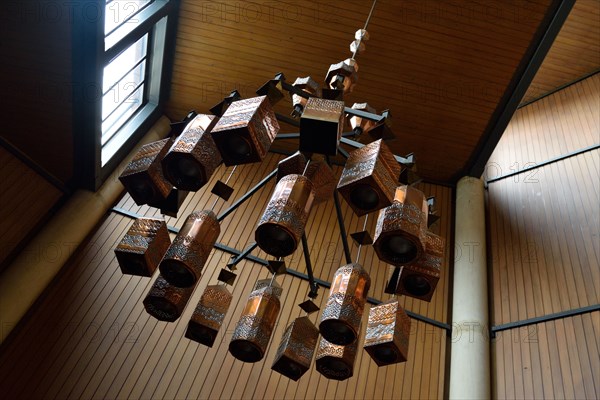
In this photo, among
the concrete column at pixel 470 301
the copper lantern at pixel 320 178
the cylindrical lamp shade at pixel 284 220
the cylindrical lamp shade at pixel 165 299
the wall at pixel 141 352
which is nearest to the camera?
the cylindrical lamp shade at pixel 284 220

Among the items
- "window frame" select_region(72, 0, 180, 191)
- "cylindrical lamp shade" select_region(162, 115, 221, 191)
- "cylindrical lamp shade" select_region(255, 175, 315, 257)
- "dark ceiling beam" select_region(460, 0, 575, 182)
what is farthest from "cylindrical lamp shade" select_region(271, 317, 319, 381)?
"dark ceiling beam" select_region(460, 0, 575, 182)

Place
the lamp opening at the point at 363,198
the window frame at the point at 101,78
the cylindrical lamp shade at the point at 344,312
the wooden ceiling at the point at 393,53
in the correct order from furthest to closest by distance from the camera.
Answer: the wooden ceiling at the point at 393,53
the window frame at the point at 101,78
the cylindrical lamp shade at the point at 344,312
the lamp opening at the point at 363,198

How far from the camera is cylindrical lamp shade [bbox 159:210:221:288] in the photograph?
11.8 feet

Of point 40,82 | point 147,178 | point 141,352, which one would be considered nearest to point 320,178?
point 147,178

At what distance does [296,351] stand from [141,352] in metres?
3.53

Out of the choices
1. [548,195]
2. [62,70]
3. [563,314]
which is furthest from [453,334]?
[62,70]

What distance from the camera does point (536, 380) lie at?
6.72 metres

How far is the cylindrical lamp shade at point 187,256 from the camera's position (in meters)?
3.61

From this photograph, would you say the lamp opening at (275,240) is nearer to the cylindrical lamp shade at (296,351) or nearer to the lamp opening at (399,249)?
the lamp opening at (399,249)

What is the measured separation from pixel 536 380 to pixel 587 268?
1709mm

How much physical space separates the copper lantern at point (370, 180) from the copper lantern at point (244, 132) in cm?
52

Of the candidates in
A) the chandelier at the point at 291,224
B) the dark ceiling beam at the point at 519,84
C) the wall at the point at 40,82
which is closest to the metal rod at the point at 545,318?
the dark ceiling beam at the point at 519,84

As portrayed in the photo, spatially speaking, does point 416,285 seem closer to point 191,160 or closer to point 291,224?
point 291,224

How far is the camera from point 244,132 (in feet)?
10.8
